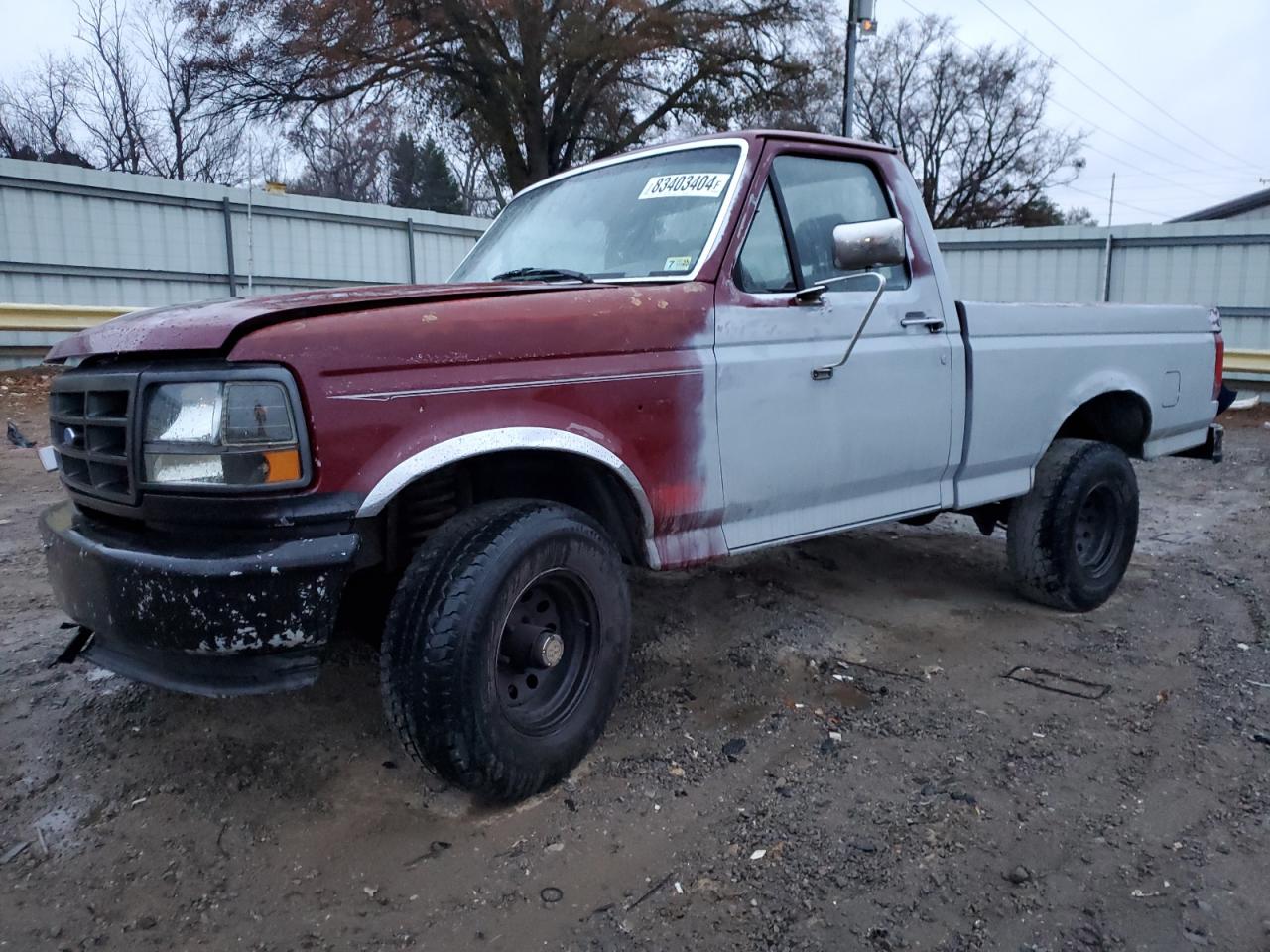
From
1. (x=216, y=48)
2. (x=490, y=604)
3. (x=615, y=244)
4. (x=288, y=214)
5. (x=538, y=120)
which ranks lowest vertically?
(x=490, y=604)

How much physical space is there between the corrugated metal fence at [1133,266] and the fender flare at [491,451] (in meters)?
11.1

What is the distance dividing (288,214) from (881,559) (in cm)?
1099

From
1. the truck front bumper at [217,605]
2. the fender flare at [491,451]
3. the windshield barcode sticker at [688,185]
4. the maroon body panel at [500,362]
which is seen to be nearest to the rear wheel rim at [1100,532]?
the maroon body panel at [500,362]

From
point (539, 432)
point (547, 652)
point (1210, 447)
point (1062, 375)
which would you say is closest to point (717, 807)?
point (547, 652)

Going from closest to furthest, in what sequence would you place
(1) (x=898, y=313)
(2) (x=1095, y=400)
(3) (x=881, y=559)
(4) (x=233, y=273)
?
(1) (x=898, y=313), (2) (x=1095, y=400), (3) (x=881, y=559), (4) (x=233, y=273)

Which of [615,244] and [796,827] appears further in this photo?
[615,244]

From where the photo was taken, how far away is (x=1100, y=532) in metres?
4.89

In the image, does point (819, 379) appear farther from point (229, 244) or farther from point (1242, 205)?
point (1242, 205)

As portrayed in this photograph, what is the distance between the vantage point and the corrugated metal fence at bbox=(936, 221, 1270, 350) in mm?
13180

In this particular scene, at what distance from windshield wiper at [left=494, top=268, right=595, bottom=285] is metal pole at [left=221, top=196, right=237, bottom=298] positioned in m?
10.7

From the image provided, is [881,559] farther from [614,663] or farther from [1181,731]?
[614,663]

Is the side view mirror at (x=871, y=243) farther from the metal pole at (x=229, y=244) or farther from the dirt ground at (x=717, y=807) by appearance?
the metal pole at (x=229, y=244)

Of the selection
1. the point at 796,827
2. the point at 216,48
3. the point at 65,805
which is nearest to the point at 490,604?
the point at 796,827

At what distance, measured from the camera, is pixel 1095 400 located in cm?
497
